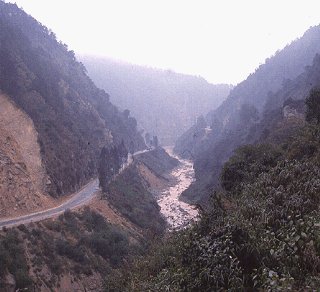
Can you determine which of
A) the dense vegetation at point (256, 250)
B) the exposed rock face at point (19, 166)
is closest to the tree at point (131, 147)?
the exposed rock face at point (19, 166)

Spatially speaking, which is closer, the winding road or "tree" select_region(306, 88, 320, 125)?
"tree" select_region(306, 88, 320, 125)

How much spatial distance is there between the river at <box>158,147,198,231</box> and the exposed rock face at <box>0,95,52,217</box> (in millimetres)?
22111

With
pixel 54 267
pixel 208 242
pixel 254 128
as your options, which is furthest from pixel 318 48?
pixel 208 242

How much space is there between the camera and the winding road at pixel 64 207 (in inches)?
1800

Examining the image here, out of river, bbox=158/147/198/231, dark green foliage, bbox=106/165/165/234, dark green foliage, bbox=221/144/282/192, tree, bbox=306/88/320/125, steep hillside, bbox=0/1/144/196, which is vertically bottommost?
river, bbox=158/147/198/231

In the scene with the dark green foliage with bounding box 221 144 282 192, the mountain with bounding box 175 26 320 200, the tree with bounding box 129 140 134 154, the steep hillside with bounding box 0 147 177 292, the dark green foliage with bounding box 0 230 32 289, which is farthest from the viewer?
the mountain with bounding box 175 26 320 200

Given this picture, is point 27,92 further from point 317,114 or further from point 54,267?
point 317,114

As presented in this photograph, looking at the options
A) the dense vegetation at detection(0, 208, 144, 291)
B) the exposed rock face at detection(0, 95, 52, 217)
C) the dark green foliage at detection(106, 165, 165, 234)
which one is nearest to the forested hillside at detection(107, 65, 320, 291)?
the dense vegetation at detection(0, 208, 144, 291)

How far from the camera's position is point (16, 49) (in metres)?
86.9

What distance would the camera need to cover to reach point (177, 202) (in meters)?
86.9

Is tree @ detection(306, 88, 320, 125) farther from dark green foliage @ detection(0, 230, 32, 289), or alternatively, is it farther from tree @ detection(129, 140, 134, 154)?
tree @ detection(129, 140, 134, 154)

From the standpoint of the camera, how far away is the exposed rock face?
52094mm

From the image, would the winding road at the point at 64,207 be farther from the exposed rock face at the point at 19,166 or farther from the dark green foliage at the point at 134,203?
the dark green foliage at the point at 134,203

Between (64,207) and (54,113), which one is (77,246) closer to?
(64,207)
